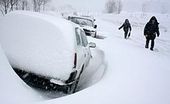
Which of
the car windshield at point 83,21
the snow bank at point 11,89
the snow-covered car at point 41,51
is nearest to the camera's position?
the snow bank at point 11,89

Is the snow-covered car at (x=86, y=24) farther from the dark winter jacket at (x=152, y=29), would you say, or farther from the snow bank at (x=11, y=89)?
the snow bank at (x=11, y=89)

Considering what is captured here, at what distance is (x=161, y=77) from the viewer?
249 inches

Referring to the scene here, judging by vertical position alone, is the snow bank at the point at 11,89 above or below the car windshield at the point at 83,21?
below

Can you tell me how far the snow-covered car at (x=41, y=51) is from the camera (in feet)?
15.8

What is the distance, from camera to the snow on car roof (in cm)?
480

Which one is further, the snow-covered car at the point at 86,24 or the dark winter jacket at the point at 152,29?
the snow-covered car at the point at 86,24

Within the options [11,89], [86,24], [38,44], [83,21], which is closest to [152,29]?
[86,24]

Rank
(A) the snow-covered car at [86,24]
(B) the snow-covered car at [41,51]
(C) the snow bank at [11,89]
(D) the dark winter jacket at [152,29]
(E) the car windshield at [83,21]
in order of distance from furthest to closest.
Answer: (E) the car windshield at [83,21], (A) the snow-covered car at [86,24], (D) the dark winter jacket at [152,29], (B) the snow-covered car at [41,51], (C) the snow bank at [11,89]

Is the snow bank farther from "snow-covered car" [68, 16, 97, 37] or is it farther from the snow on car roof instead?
"snow-covered car" [68, 16, 97, 37]

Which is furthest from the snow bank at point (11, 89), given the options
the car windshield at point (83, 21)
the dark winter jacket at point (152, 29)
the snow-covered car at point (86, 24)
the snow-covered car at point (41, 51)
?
the car windshield at point (83, 21)

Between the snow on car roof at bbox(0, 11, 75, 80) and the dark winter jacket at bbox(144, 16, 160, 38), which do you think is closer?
the snow on car roof at bbox(0, 11, 75, 80)

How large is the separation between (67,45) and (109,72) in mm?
1664

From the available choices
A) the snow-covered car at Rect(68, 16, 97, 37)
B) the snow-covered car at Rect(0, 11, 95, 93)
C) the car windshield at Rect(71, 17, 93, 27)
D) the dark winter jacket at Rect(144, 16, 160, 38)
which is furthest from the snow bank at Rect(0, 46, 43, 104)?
the car windshield at Rect(71, 17, 93, 27)

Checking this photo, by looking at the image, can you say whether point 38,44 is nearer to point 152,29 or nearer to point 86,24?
point 152,29
